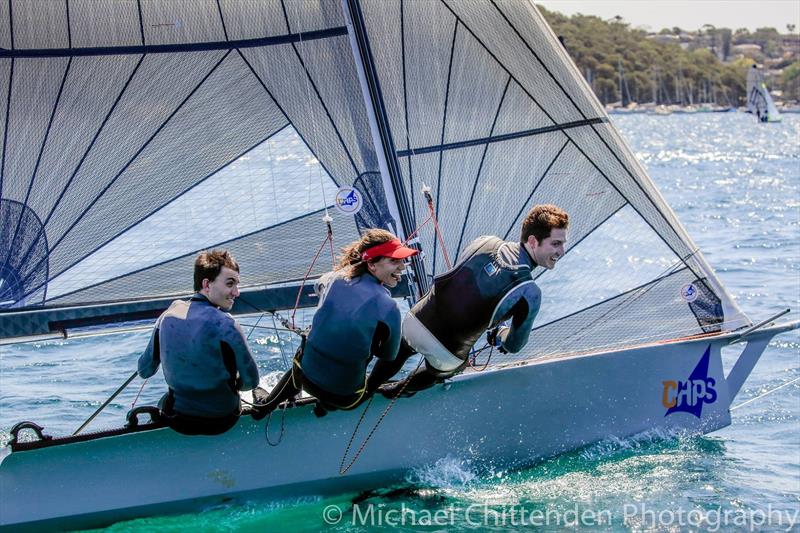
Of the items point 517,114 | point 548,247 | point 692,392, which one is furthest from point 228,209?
point 692,392

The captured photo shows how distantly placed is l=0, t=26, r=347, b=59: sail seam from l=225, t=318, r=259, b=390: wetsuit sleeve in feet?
6.04

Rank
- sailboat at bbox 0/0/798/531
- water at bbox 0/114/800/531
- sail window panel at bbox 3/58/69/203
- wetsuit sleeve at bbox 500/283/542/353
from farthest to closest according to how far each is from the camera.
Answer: sail window panel at bbox 3/58/69/203, sailboat at bbox 0/0/798/531, water at bbox 0/114/800/531, wetsuit sleeve at bbox 500/283/542/353

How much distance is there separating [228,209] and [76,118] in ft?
2.88

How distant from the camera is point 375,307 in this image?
4.46 meters

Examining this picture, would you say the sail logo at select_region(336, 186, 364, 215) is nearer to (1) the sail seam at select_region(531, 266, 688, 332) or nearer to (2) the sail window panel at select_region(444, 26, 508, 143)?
(2) the sail window panel at select_region(444, 26, 508, 143)

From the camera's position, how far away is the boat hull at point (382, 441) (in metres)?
4.64

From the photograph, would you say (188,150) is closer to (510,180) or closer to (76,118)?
(76,118)

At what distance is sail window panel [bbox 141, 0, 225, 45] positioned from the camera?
5.53 metres

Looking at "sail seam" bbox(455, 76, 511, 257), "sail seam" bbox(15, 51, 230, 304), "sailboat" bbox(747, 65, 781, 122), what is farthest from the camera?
"sailboat" bbox(747, 65, 781, 122)

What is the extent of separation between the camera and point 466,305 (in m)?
4.69

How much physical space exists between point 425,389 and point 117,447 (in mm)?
1385

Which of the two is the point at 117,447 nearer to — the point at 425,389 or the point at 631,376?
the point at 425,389

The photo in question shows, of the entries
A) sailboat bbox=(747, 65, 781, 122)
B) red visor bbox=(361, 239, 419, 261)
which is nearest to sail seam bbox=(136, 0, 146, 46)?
red visor bbox=(361, 239, 419, 261)

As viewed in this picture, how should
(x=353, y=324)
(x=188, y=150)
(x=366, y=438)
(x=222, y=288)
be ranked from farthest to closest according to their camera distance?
(x=188, y=150) → (x=366, y=438) → (x=353, y=324) → (x=222, y=288)
